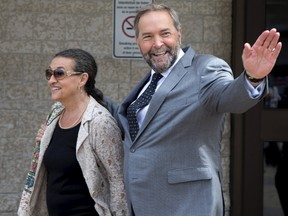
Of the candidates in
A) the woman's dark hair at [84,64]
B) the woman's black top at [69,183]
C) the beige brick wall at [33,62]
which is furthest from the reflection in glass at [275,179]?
the woman's black top at [69,183]

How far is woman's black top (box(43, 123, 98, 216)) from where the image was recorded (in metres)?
2.80

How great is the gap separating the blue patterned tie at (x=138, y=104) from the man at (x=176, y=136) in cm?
3

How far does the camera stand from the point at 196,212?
2.50 meters

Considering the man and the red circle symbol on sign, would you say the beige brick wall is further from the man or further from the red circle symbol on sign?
the man

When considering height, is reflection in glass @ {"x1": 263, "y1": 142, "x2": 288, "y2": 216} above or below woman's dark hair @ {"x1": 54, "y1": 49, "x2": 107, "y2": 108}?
below

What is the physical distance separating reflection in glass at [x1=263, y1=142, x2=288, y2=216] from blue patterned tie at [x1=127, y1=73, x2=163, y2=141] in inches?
107

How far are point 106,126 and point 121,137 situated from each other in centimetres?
10

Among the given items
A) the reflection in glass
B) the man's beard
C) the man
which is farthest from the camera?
the reflection in glass

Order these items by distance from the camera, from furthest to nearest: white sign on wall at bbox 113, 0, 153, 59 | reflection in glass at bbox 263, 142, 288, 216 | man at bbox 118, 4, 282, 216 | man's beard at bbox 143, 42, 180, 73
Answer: reflection in glass at bbox 263, 142, 288, 216, white sign on wall at bbox 113, 0, 153, 59, man's beard at bbox 143, 42, 180, 73, man at bbox 118, 4, 282, 216

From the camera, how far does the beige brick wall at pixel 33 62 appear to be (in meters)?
5.03

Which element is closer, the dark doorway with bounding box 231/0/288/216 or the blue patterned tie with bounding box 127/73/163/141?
the blue patterned tie with bounding box 127/73/163/141

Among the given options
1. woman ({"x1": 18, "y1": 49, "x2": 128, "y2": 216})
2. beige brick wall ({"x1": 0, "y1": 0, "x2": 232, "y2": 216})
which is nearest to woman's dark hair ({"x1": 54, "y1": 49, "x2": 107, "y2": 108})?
woman ({"x1": 18, "y1": 49, "x2": 128, "y2": 216})

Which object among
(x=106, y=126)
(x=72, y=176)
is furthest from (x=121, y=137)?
(x=72, y=176)

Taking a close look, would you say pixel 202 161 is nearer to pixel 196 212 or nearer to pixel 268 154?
pixel 196 212
